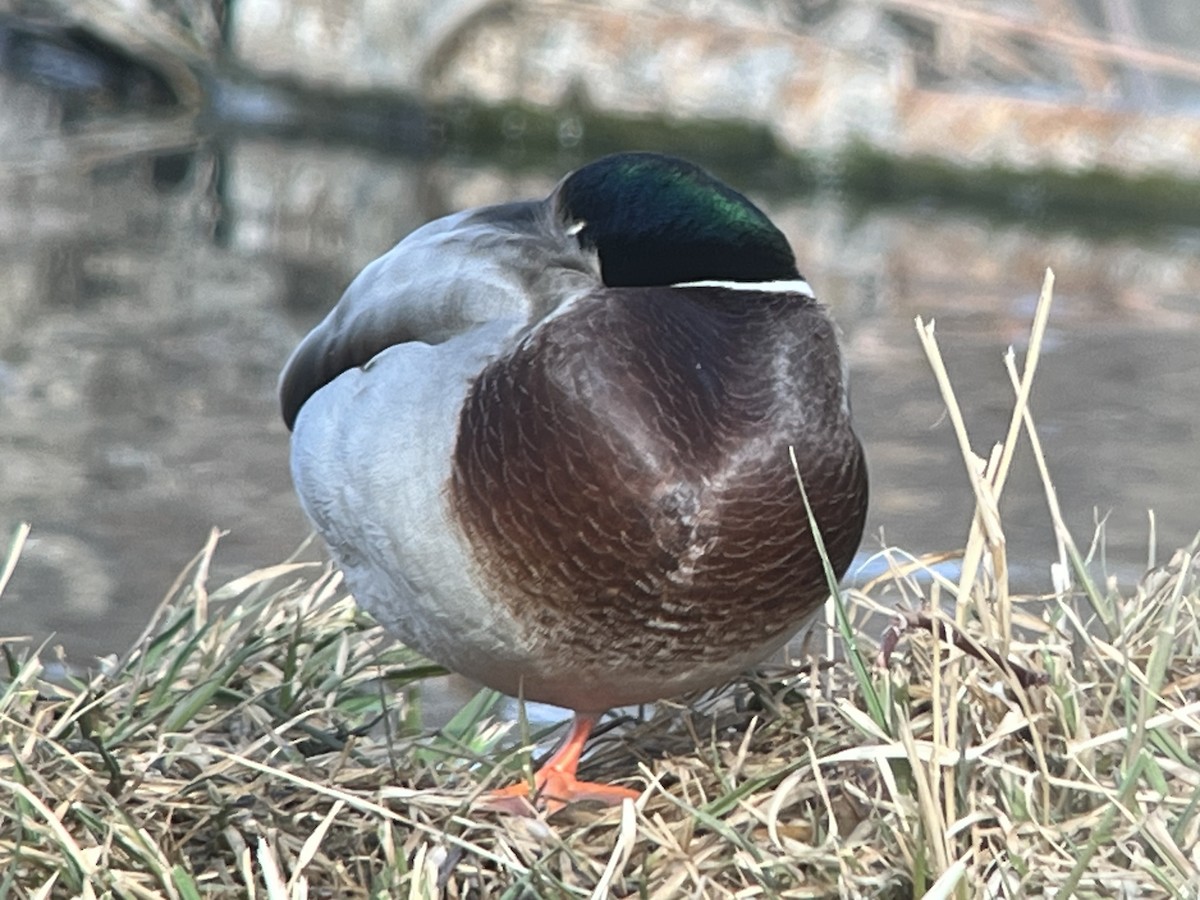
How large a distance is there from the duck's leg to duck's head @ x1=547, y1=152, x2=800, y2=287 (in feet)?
2.09

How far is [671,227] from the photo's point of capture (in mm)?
2596

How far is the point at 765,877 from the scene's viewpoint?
2.38 m

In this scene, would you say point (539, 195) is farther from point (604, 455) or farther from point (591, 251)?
point (604, 455)

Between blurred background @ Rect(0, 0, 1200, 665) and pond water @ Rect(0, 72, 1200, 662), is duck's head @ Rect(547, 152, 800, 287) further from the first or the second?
blurred background @ Rect(0, 0, 1200, 665)

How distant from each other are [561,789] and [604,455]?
570 mm

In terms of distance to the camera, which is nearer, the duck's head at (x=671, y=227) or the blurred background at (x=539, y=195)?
the duck's head at (x=671, y=227)

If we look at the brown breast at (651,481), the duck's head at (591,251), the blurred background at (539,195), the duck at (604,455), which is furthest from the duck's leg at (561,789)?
the blurred background at (539,195)

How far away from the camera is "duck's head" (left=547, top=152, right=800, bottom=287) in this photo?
102 inches

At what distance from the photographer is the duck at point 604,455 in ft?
7.78

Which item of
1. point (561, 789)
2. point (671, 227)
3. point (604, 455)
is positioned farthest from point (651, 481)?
point (561, 789)

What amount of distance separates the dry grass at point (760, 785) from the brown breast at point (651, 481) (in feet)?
0.46

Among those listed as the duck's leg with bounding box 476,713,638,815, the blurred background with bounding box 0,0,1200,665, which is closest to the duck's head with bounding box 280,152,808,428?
the duck's leg with bounding box 476,713,638,815

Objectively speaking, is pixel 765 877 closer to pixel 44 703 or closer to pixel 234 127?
pixel 44 703

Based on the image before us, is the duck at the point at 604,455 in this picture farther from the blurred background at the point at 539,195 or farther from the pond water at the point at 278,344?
the blurred background at the point at 539,195
